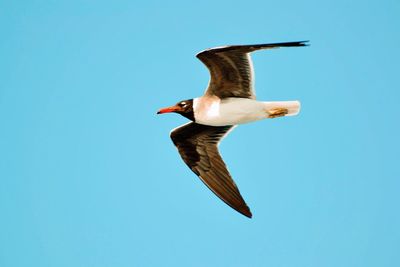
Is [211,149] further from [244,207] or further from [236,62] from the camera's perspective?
[236,62]

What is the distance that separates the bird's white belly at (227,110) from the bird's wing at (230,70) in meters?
0.12

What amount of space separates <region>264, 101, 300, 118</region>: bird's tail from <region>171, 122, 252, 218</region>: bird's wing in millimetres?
1410

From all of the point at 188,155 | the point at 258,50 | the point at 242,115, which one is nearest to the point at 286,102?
the point at 242,115

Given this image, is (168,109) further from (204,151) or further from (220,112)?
(204,151)

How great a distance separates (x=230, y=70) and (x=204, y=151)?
2.12 meters

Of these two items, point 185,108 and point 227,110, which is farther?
point 185,108

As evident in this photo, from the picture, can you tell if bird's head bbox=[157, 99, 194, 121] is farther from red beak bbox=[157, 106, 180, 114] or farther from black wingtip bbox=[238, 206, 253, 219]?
black wingtip bbox=[238, 206, 253, 219]

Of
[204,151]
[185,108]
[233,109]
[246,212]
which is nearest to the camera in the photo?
[233,109]

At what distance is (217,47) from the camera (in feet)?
32.0

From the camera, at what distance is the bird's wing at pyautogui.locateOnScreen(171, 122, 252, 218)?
38.7 feet

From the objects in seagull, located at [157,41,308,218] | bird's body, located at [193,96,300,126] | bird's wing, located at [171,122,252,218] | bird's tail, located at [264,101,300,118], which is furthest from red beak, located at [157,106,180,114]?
bird's tail, located at [264,101,300,118]

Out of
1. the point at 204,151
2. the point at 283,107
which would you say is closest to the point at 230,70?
the point at 283,107

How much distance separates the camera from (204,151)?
1201 centimetres

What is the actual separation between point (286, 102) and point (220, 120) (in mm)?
1135
